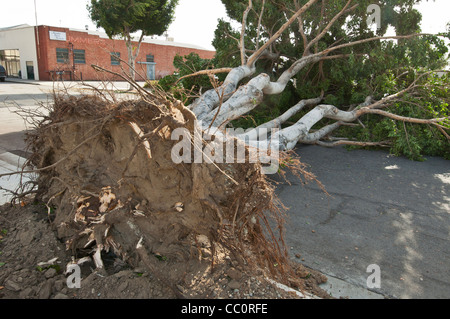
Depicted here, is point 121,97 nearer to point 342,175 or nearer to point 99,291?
point 99,291

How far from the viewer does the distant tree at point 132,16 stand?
16062mm

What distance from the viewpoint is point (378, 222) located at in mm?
4340

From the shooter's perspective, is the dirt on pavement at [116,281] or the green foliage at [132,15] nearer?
the dirt on pavement at [116,281]

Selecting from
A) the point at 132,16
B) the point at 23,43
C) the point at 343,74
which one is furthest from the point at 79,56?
the point at 343,74

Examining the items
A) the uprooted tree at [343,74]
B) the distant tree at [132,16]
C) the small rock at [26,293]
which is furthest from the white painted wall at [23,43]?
the small rock at [26,293]

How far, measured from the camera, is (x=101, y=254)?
3326mm

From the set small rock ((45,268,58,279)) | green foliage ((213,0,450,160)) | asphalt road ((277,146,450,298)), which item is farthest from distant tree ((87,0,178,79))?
small rock ((45,268,58,279))

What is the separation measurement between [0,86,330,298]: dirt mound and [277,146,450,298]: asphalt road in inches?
26.5

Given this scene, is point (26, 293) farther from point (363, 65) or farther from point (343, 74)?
point (363, 65)

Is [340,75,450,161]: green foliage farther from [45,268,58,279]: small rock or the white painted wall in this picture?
the white painted wall

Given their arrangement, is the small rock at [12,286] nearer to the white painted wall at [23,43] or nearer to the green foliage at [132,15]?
the green foliage at [132,15]

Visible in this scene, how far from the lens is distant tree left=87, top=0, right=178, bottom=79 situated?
16062 mm

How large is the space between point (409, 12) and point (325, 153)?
3.98 metres
